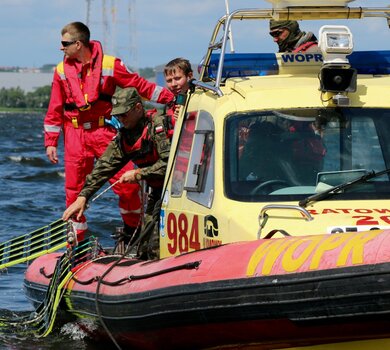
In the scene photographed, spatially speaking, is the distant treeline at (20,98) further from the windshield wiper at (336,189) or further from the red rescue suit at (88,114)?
the windshield wiper at (336,189)

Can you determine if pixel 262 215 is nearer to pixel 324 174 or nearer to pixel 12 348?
pixel 324 174

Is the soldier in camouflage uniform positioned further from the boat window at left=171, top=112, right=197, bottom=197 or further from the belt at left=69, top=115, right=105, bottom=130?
the belt at left=69, top=115, right=105, bottom=130

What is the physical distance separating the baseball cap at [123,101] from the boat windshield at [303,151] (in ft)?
5.49

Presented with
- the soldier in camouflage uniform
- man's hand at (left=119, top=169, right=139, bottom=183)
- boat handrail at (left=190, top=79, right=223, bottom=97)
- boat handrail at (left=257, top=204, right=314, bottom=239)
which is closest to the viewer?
boat handrail at (left=257, top=204, right=314, bottom=239)

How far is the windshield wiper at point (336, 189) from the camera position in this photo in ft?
22.7

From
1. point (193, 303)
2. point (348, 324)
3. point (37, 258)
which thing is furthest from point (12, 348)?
point (348, 324)

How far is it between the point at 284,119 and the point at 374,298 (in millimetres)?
1879

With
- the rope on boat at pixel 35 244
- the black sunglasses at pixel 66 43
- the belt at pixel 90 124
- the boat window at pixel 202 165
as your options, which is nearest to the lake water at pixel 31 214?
the rope on boat at pixel 35 244

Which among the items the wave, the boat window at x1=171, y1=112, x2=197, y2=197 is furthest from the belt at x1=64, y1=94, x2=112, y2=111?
the wave

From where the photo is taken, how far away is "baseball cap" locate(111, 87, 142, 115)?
8.88 metres

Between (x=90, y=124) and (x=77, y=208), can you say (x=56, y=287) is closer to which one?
(x=77, y=208)

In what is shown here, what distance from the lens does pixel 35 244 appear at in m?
9.71

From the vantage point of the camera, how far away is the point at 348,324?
595 centimetres

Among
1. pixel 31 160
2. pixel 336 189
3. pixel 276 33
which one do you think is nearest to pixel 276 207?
pixel 336 189
